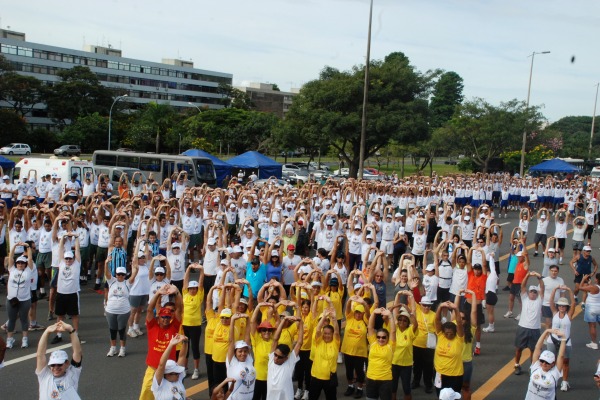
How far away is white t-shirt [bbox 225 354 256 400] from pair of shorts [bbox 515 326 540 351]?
435cm

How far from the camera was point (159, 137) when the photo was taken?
5950cm

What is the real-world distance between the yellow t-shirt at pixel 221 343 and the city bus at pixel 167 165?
68.3ft

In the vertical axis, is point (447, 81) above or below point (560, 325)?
above

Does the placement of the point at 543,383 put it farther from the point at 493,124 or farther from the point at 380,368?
the point at 493,124

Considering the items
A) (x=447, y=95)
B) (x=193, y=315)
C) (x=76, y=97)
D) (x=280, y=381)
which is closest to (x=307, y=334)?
(x=280, y=381)

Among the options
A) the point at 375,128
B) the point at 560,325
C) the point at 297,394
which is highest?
the point at 375,128

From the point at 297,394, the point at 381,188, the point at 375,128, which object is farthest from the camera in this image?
the point at 375,128

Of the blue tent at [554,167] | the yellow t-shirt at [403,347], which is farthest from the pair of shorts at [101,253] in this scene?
the blue tent at [554,167]

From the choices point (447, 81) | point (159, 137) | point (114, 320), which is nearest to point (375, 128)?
point (114, 320)

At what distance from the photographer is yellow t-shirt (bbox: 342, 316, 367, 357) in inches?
294

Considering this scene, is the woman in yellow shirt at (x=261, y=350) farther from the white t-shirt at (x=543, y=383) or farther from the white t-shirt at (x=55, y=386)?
the white t-shirt at (x=543, y=383)

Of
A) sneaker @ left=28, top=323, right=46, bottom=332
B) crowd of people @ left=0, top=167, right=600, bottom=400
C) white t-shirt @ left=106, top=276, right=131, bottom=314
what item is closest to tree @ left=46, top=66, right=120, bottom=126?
crowd of people @ left=0, top=167, right=600, bottom=400

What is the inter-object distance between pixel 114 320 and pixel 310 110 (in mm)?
24879

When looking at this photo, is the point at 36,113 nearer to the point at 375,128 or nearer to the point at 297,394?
the point at 375,128
